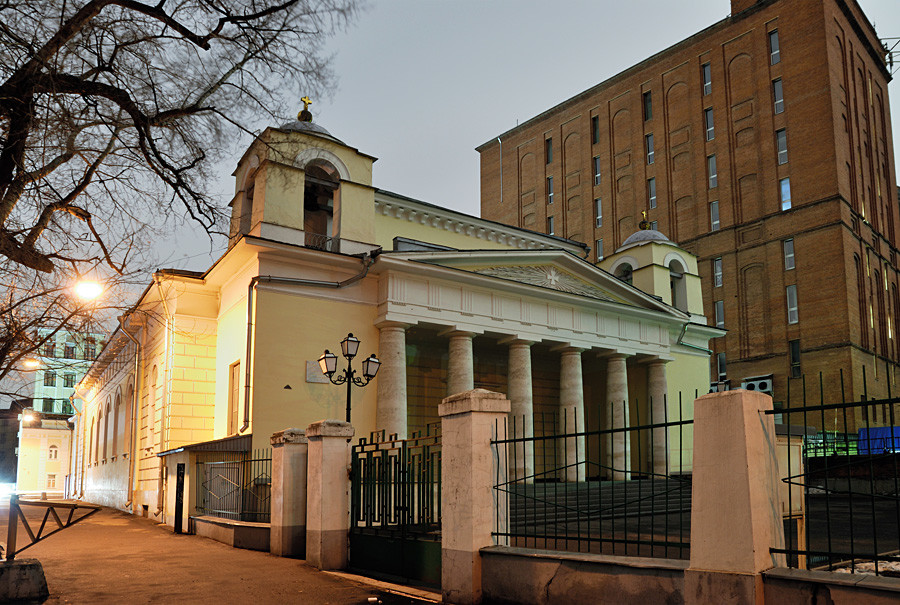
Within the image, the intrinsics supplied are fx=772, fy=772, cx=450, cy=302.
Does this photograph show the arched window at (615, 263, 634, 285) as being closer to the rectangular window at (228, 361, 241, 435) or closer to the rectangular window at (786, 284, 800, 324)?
the rectangular window at (786, 284, 800, 324)

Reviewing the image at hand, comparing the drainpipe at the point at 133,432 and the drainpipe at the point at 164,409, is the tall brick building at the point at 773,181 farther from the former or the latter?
the drainpipe at the point at 133,432

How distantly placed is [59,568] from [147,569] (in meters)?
1.37

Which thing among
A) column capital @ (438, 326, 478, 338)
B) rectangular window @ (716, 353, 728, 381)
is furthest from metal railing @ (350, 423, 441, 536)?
rectangular window @ (716, 353, 728, 381)

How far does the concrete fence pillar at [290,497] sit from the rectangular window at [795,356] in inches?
1454

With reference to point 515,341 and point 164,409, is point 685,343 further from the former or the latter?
point 164,409

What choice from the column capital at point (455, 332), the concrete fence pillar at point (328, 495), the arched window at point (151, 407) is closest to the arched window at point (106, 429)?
the arched window at point (151, 407)

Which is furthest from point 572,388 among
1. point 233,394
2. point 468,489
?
point 468,489

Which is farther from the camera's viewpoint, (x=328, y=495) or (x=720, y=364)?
(x=720, y=364)

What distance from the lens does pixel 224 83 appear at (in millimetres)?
9133

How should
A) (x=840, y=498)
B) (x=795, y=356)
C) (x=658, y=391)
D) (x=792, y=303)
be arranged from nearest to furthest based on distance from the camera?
(x=840, y=498), (x=658, y=391), (x=795, y=356), (x=792, y=303)

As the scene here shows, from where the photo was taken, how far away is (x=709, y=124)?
49844 millimetres

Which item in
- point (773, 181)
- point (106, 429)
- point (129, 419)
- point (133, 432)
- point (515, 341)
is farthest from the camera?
point (773, 181)

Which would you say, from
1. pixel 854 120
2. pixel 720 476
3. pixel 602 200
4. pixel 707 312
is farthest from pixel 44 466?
pixel 720 476

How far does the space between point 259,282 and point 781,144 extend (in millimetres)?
36345
